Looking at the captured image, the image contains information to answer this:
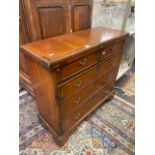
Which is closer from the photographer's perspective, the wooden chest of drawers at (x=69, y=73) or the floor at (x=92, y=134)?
the wooden chest of drawers at (x=69, y=73)

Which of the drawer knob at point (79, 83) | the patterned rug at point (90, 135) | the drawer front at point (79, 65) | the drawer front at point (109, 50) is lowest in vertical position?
the patterned rug at point (90, 135)

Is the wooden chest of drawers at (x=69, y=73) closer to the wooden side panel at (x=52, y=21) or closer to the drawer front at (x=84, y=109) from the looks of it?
the drawer front at (x=84, y=109)

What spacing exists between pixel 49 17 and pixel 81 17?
0.51 meters

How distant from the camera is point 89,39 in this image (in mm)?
1356

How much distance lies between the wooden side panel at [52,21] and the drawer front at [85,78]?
60cm

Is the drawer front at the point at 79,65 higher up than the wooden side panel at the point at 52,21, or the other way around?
the wooden side panel at the point at 52,21

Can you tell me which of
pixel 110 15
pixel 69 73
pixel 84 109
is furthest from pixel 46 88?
pixel 110 15

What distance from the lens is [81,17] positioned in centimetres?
177

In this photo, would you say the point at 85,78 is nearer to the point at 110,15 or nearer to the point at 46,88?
the point at 46,88

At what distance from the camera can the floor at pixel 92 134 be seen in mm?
1398

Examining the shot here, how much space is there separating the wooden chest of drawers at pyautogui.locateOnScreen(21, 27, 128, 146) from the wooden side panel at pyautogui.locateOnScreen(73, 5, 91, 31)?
41cm

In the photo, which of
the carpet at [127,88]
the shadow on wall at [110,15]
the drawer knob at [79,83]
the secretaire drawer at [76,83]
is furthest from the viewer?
the carpet at [127,88]

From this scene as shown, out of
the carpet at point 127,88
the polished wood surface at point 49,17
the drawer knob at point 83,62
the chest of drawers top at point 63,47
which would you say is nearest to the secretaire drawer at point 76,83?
the drawer knob at point 83,62

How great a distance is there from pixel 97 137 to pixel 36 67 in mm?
994
